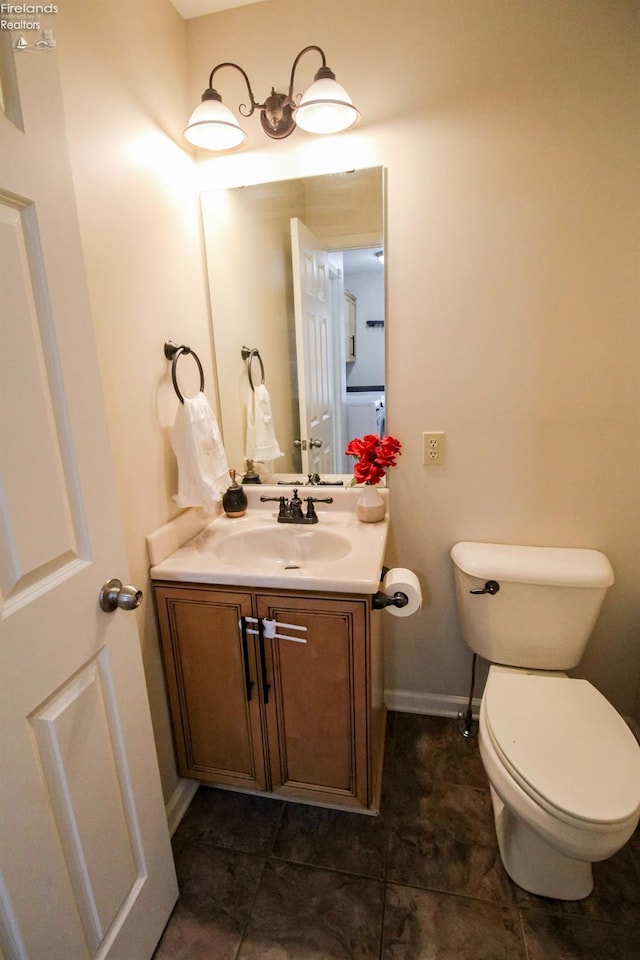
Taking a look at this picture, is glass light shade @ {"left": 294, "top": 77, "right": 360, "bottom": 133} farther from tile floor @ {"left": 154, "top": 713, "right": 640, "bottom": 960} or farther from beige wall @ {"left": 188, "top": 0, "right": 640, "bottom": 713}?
tile floor @ {"left": 154, "top": 713, "right": 640, "bottom": 960}

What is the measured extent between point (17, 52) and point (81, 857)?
4.52 feet

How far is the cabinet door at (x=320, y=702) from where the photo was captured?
1.23m

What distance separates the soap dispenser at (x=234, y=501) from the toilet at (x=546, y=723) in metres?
0.79

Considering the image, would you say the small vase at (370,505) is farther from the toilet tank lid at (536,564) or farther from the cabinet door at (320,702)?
the cabinet door at (320,702)

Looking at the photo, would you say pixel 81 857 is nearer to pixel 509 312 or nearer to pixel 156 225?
pixel 156 225

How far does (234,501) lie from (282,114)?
1261 millimetres

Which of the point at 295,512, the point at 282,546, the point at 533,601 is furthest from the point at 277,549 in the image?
the point at 533,601

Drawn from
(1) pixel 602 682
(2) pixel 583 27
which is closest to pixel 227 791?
(1) pixel 602 682

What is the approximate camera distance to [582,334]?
1416 mm

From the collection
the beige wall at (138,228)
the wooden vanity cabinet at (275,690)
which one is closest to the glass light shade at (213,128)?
the beige wall at (138,228)

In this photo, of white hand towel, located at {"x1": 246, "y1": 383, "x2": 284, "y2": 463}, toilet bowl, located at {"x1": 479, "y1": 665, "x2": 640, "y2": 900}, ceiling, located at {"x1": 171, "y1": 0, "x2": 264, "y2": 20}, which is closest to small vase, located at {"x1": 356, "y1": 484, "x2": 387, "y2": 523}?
white hand towel, located at {"x1": 246, "y1": 383, "x2": 284, "y2": 463}

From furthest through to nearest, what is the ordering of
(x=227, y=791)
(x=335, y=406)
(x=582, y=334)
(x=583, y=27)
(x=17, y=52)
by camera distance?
1. (x=335, y=406)
2. (x=227, y=791)
3. (x=582, y=334)
4. (x=583, y=27)
5. (x=17, y=52)

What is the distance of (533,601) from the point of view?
1436mm

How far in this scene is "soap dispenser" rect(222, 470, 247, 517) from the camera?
1.67m
